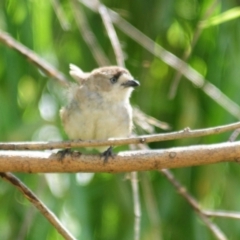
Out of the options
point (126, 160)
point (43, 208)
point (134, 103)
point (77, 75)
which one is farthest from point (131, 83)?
point (43, 208)

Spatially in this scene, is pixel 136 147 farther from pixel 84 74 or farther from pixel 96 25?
pixel 96 25

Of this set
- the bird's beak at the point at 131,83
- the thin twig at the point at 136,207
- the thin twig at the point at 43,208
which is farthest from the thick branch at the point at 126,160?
the bird's beak at the point at 131,83

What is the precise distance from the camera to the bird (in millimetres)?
3010

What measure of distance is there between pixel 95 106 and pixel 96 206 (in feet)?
2.04

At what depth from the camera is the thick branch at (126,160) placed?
210cm

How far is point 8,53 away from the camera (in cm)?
352

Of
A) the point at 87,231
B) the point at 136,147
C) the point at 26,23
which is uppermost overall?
the point at 26,23

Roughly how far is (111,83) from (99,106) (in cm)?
21

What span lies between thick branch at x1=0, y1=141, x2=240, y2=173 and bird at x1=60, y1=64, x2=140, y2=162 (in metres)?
0.62

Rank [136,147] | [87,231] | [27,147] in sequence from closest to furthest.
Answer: [27,147] → [136,147] → [87,231]

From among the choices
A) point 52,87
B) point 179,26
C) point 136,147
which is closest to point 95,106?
point 136,147

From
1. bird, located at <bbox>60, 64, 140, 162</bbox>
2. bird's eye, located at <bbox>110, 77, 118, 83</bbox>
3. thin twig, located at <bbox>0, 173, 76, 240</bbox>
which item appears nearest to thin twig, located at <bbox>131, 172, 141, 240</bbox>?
bird, located at <bbox>60, 64, 140, 162</bbox>

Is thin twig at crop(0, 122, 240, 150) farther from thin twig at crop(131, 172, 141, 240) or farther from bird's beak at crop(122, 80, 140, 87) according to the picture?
bird's beak at crop(122, 80, 140, 87)

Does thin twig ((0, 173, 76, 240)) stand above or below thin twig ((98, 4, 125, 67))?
below
